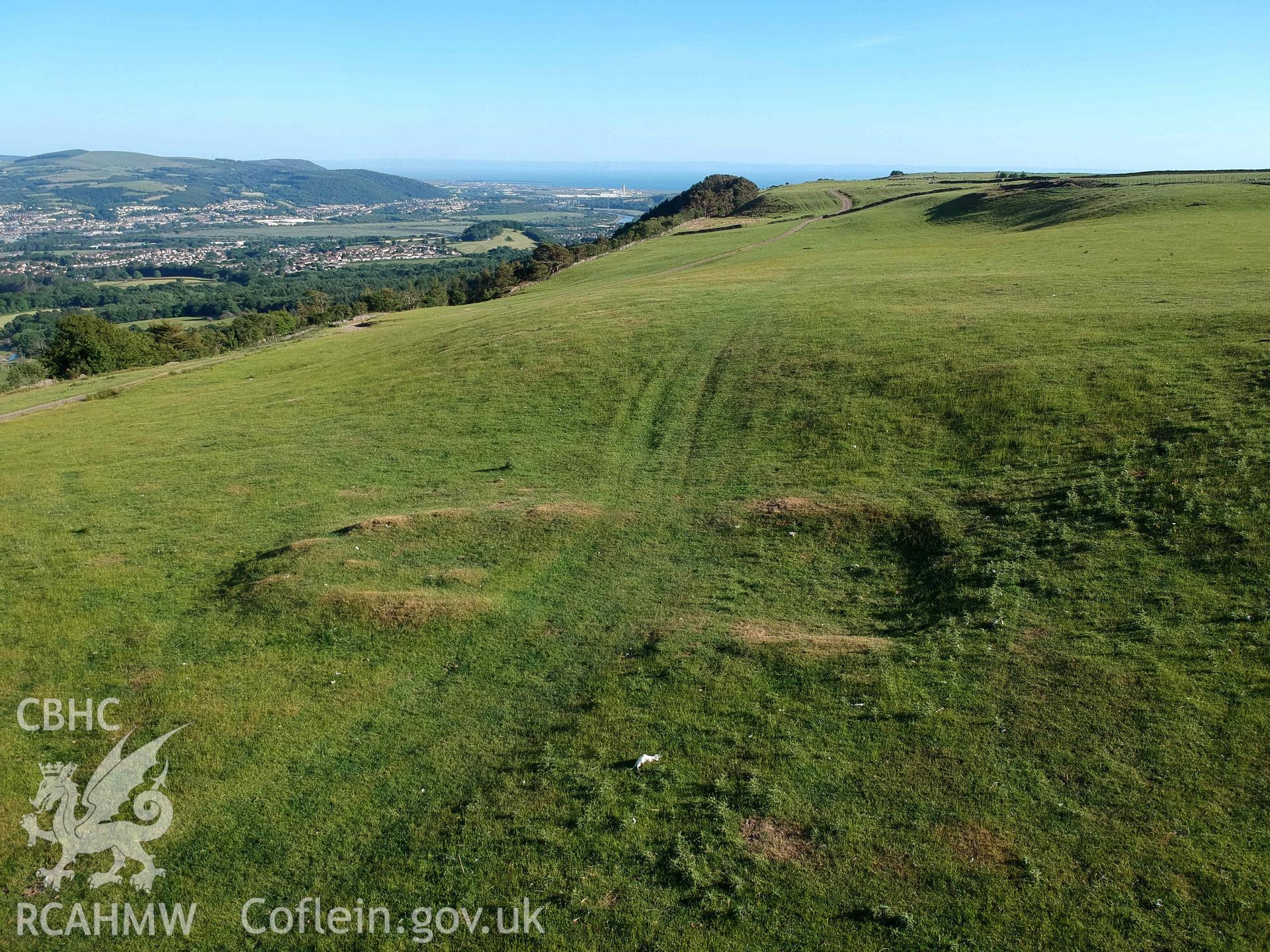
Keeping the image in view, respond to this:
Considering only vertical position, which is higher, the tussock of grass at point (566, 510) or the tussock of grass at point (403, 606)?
the tussock of grass at point (566, 510)

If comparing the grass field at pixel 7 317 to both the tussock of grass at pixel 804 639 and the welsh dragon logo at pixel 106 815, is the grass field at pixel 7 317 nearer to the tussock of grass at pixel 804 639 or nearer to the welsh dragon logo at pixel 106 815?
the welsh dragon logo at pixel 106 815

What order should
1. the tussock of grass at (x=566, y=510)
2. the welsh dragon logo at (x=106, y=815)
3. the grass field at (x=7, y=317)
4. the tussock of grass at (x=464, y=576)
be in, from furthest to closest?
the grass field at (x=7, y=317), the tussock of grass at (x=566, y=510), the tussock of grass at (x=464, y=576), the welsh dragon logo at (x=106, y=815)

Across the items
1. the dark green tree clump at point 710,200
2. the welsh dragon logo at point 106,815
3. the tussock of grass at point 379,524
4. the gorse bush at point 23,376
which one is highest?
the dark green tree clump at point 710,200

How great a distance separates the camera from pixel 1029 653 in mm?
16484

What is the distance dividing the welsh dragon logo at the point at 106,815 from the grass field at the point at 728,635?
0.34 metres

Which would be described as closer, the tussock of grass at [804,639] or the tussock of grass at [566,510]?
the tussock of grass at [804,639]

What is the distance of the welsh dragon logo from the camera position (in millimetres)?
12906

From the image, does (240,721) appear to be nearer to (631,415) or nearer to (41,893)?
(41,893)

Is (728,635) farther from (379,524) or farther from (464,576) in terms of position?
(379,524)

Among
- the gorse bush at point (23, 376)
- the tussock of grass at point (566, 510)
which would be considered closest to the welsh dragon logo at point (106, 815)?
the tussock of grass at point (566, 510)

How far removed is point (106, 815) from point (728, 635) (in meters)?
14.4

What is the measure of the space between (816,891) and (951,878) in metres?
2.20

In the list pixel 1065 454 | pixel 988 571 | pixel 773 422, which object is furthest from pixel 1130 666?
pixel 773 422

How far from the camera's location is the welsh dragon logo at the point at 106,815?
1291cm
